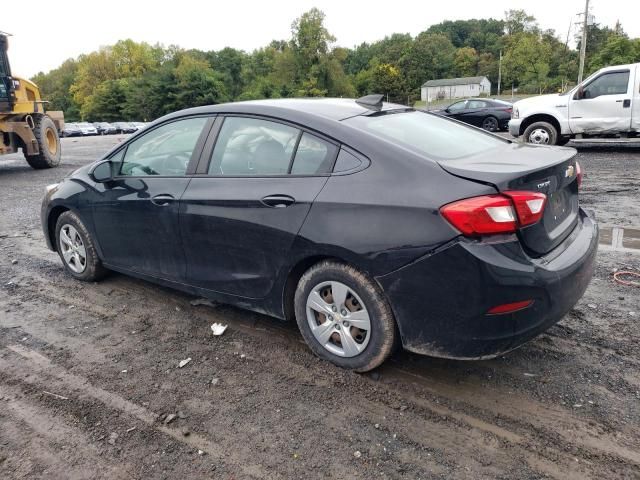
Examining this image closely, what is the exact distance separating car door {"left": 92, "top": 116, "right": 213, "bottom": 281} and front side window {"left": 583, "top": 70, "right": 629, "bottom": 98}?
1083 cm

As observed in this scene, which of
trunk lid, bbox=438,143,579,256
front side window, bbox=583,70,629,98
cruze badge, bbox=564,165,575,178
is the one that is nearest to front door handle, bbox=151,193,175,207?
trunk lid, bbox=438,143,579,256

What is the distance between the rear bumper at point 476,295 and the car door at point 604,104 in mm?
10410

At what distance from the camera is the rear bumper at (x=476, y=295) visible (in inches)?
97.4

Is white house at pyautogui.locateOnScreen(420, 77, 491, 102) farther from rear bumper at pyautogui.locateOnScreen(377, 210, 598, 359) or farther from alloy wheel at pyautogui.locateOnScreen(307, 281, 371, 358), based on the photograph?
rear bumper at pyautogui.locateOnScreen(377, 210, 598, 359)

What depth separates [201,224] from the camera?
3459 mm

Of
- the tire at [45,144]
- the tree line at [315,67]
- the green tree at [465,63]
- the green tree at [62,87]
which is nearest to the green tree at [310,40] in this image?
the tree line at [315,67]

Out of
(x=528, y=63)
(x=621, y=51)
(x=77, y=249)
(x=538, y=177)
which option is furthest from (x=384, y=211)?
(x=528, y=63)

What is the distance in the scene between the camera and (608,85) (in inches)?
450

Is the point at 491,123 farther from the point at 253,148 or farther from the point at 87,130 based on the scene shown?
the point at 87,130

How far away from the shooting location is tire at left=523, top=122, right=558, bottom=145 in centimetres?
1202

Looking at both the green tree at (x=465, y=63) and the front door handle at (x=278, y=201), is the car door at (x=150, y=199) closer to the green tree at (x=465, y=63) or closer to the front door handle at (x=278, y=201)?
the front door handle at (x=278, y=201)

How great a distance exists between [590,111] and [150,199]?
1107 centimetres

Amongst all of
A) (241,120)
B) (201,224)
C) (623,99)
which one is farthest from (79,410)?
(623,99)

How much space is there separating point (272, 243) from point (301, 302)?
40 centimetres
